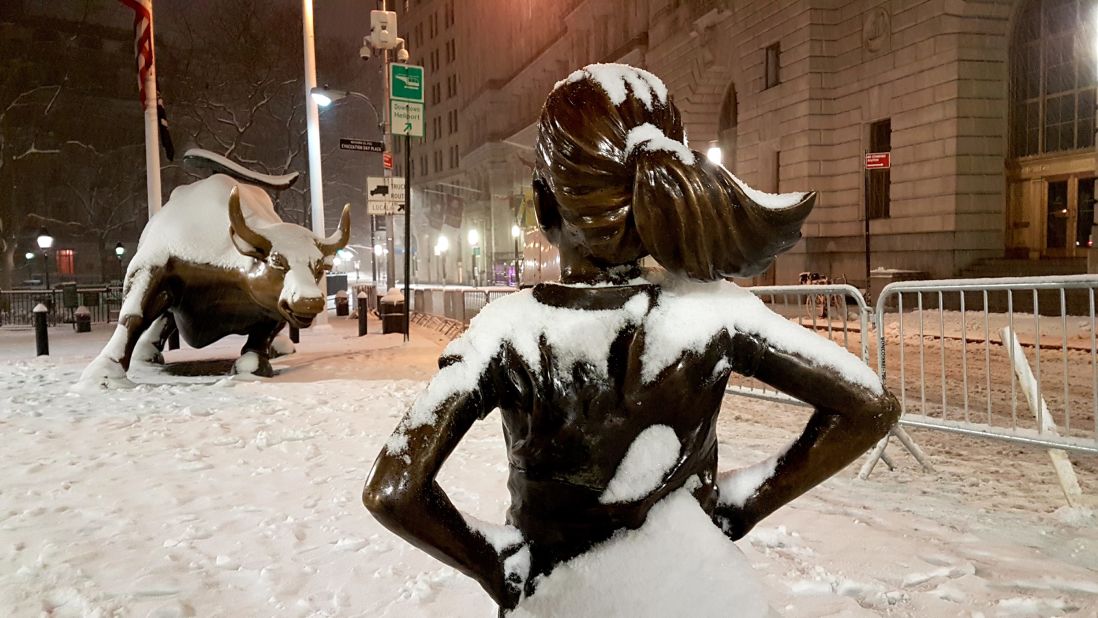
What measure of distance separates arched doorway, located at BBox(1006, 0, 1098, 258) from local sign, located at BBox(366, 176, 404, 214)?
618 inches

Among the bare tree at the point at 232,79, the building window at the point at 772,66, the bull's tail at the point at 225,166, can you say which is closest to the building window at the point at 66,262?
the bare tree at the point at 232,79

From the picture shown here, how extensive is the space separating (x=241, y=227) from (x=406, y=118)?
17.0 feet

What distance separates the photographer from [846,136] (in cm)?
2062

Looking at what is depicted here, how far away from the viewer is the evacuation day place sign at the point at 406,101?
1184 centimetres

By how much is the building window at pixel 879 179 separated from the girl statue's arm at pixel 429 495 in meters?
21.4

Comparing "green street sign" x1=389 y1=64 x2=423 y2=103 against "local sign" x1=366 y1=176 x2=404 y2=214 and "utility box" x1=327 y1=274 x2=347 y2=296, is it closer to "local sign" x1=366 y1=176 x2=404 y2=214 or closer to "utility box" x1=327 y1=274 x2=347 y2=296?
"local sign" x1=366 y1=176 x2=404 y2=214

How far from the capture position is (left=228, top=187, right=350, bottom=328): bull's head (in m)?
7.38

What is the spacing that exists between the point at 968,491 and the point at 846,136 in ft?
59.8

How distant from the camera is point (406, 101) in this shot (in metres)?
12.1

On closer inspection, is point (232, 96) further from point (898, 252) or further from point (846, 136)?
point (898, 252)

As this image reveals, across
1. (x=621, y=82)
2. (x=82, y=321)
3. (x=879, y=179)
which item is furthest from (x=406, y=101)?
(x=879, y=179)

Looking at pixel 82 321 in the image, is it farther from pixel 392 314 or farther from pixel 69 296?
pixel 392 314

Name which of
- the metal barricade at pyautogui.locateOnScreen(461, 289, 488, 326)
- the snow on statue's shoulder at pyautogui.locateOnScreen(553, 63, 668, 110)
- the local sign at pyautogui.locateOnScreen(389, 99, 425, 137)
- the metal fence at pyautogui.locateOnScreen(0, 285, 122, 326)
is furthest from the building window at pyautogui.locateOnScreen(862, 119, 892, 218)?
the metal fence at pyautogui.locateOnScreen(0, 285, 122, 326)

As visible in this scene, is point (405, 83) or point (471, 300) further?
point (471, 300)
